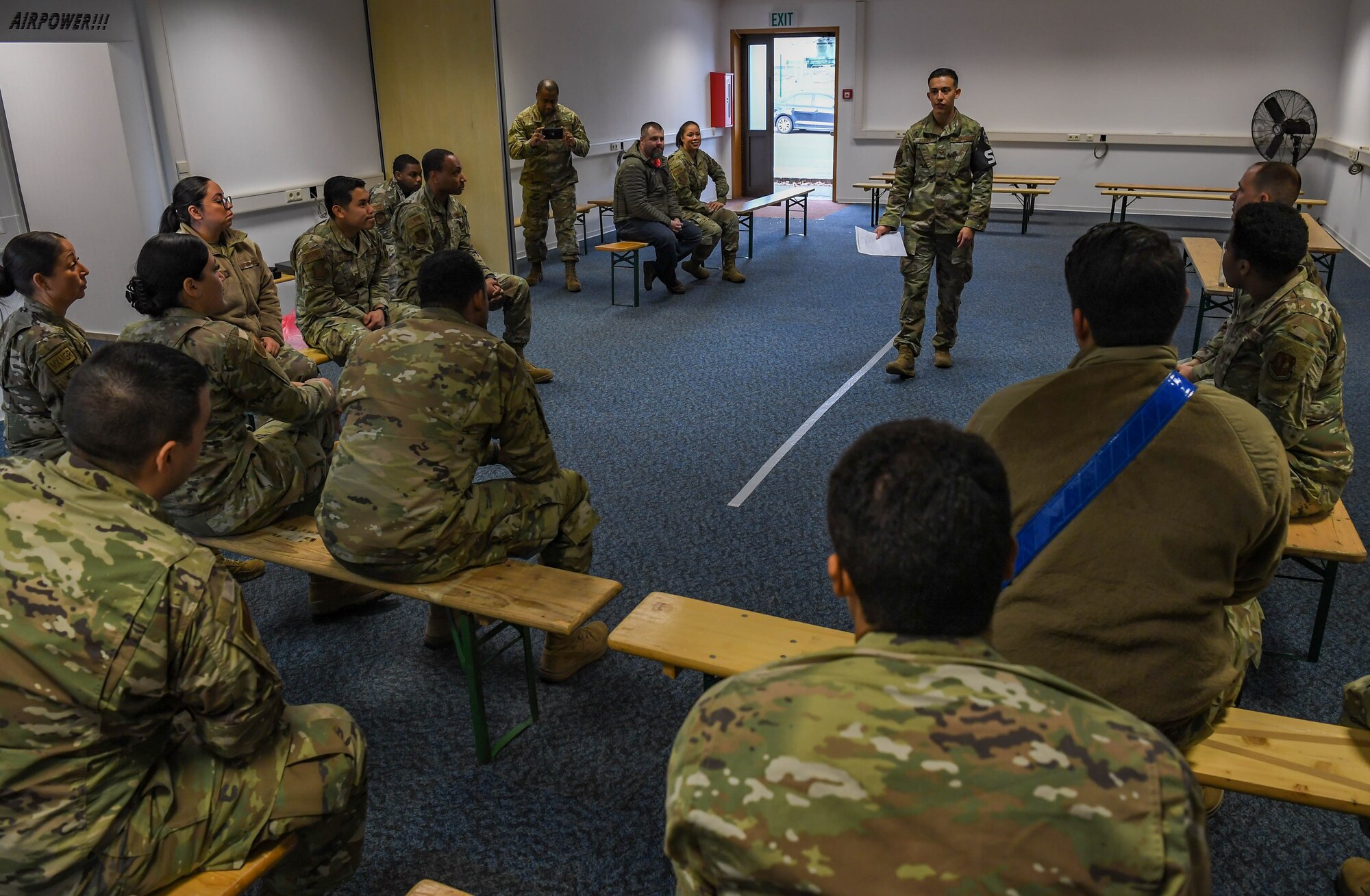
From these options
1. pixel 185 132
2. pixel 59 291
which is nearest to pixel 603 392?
pixel 59 291

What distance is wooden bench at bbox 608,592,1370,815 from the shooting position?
1626mm

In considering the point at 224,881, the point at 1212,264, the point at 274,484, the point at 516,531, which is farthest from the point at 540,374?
the point at 1212,264

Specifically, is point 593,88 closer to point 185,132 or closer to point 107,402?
point 185,132

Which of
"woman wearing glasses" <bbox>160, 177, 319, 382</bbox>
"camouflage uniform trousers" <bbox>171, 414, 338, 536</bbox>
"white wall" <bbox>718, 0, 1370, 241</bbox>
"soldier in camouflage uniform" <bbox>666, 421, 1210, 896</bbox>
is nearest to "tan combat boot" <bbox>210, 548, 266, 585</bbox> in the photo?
"camouflage uniform trousers" <bbox>171, 414, 338, 536</bbox>

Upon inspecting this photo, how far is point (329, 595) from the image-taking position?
9.79 feet

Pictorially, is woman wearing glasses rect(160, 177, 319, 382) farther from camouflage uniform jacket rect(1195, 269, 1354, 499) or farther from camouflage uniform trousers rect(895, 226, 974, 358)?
camouflage uniform jacket rect(1195, 269, 1354, 499)

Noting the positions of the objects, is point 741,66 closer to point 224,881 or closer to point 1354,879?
point 1354,879

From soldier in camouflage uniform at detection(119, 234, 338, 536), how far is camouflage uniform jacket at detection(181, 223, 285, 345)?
39.9 inches

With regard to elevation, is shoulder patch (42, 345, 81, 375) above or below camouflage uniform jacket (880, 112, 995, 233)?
below

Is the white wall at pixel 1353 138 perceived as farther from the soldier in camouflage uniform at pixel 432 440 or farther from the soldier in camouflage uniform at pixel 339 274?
the soldier in camouflage uniform at pixel 432 440

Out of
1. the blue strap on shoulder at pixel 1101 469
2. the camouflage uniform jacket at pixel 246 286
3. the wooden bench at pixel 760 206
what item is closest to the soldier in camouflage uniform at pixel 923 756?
the blue strap on shoulder at pixel 1101 469

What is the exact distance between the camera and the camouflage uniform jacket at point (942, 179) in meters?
5.02

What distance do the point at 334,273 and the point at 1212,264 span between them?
502 centimetres

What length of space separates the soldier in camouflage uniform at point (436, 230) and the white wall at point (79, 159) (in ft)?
6.65
